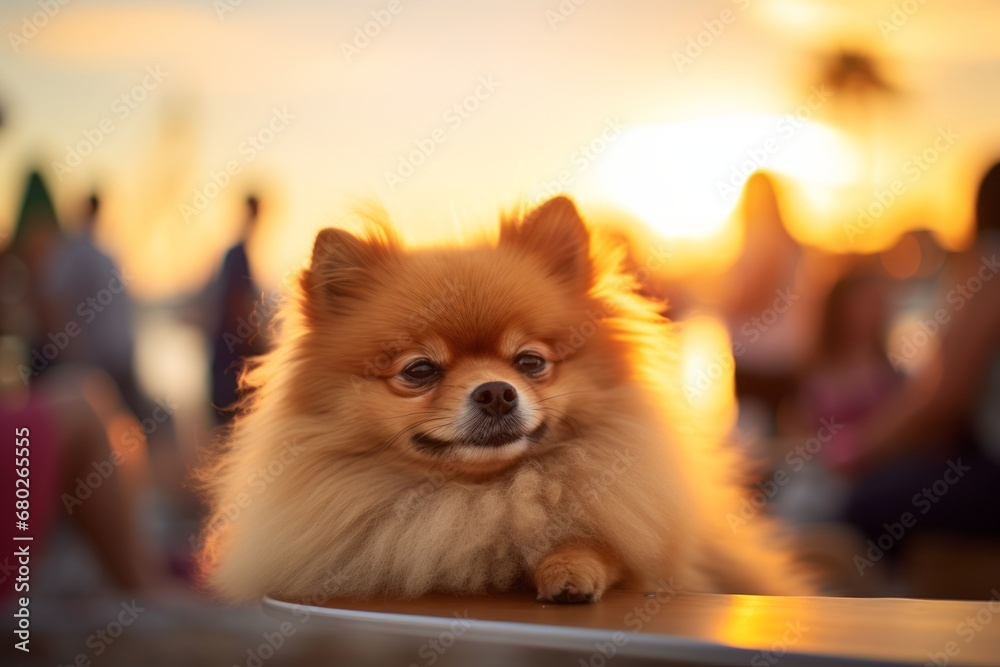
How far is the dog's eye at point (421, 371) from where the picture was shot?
193 cm

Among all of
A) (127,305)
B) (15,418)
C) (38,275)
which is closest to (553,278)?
(15,418)

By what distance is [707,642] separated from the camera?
1.07m

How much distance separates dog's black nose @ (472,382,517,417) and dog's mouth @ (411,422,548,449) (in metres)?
0.05

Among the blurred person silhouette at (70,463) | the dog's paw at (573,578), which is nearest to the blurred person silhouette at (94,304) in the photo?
the blurred person silhouette at (70,463)

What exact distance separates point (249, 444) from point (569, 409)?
79 centimetres

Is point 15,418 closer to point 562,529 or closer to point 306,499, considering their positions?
point 306,499

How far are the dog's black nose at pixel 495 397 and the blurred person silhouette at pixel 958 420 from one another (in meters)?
1.83

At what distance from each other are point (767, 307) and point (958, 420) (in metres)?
1.56

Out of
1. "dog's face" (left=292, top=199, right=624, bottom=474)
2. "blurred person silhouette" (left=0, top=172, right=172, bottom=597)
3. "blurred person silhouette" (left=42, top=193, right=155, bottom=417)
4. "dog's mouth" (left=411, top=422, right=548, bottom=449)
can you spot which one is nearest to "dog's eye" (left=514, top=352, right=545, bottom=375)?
"dog's face" (left=292, top=199, right=624, bottom=474)

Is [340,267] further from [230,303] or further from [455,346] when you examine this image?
[230,303]

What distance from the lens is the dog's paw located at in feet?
4.99

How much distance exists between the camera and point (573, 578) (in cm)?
154

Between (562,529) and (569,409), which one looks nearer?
(562,529)

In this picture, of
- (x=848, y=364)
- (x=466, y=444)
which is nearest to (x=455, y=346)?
(x=466, y=444)
